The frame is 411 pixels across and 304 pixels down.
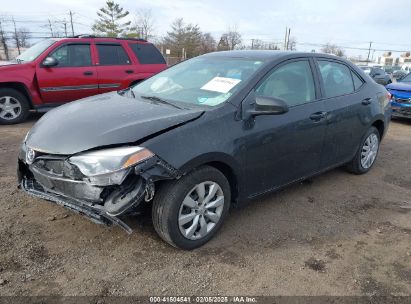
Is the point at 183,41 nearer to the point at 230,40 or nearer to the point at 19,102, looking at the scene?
the point at 230,40

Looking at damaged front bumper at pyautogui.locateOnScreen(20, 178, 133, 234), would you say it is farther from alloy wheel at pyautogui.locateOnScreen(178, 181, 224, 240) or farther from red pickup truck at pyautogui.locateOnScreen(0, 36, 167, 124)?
red pickup truck at pyautogui.locateOnScreen(0, 36, 167, 124)

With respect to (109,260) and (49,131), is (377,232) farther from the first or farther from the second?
(49,131)

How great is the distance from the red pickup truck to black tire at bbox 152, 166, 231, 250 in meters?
5.60

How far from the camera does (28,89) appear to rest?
7344 mm

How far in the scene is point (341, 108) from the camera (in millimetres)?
4254

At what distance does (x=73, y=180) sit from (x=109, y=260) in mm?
701

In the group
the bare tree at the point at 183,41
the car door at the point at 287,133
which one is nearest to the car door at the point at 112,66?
the car door at the point at 287,133

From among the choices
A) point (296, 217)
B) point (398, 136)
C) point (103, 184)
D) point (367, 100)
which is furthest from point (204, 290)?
point (398, 136)

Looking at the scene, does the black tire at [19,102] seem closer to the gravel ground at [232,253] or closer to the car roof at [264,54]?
the gravel ground at [232,253]

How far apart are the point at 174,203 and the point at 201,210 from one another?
343 mm

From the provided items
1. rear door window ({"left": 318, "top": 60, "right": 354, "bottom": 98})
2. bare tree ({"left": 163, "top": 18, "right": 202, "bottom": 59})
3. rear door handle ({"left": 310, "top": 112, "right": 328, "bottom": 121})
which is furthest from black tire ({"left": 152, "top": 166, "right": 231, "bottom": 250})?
bare tree ({"left": 163, "top": 18, "right": 202, "bottom": 59})

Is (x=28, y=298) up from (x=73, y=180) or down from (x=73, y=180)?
down

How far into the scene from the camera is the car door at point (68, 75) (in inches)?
293

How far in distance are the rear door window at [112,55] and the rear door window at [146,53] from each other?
12.4 inches
